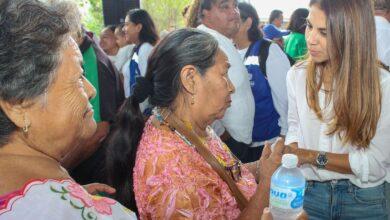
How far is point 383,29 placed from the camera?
299cm

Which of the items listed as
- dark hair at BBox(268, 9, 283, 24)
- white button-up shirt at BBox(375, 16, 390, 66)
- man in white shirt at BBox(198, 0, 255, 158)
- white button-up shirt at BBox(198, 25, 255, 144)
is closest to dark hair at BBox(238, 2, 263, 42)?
man in white shirt at BBox(198, 0, 255, 158)

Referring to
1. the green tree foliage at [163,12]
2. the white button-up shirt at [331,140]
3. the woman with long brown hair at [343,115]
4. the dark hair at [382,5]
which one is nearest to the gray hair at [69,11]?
the woman with long brown hair at [343,115]

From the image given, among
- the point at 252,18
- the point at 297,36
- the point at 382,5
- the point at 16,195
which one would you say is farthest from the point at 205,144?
the point at 297,36

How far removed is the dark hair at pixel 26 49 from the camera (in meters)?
0.82

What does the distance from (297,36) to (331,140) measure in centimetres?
311

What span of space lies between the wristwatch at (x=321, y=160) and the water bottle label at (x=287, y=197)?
0.44m

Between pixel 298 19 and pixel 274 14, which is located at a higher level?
pixel 298 19

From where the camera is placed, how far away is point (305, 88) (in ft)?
6.09

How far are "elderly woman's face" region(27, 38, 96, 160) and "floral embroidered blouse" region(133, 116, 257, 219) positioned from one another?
1.26 ft

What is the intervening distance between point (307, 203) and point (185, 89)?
893 mm

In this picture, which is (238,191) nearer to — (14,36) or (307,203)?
(307,203)

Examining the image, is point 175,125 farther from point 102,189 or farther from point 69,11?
point 69,11

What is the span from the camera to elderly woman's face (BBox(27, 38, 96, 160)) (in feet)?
3.00

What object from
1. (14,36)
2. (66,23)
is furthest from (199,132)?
(14,36)
